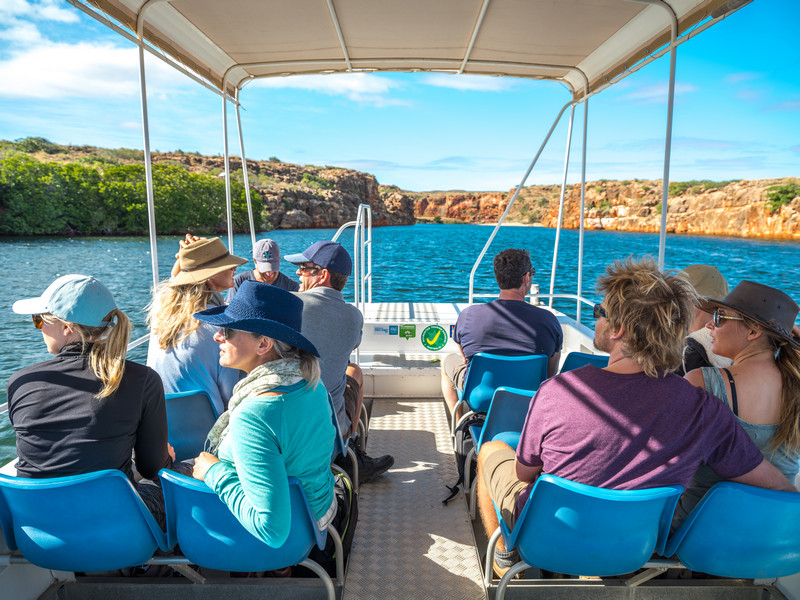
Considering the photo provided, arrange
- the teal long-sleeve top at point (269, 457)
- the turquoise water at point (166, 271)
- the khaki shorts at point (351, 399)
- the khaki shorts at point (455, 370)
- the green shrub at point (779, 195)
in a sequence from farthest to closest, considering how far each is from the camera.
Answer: the green shrub at point (779, 195) < the turquoise water at point (166, 271) < the khaki shorts at point (455, 370) < the khaki shorts at point (351, 399) < the teal long-sleeve top at point (269, 457)

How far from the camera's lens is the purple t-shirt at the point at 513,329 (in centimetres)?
225

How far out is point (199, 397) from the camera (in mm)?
1671

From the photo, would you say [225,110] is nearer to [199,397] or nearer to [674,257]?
[199,397]

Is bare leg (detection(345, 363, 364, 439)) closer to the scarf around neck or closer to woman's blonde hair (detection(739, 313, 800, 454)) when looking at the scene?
the scarf around neck

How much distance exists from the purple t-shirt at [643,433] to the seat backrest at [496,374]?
34.7 inches

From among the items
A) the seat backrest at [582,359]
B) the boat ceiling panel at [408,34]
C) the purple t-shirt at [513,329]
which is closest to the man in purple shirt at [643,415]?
the seat backrest at [582,359]

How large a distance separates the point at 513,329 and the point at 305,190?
71.6 meters

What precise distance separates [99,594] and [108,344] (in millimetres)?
839

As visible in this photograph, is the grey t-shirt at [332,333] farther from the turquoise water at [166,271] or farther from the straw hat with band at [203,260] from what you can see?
the turquoise water at [166,271]

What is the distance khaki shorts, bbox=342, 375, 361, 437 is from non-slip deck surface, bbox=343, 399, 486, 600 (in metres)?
0.36

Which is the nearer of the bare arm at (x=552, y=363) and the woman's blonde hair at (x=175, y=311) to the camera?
the woman's blonde hair at (x=175, y=311)

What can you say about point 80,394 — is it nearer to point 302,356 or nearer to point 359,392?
point 302,356

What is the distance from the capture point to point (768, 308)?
1342 mm

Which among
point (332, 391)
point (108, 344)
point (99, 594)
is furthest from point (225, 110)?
point (99, 594)
